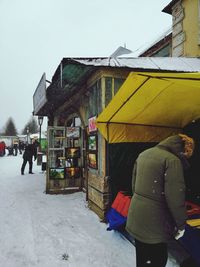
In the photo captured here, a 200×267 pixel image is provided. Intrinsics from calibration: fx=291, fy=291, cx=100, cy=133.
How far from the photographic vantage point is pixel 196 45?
34.1 feet

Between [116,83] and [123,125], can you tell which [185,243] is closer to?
[123,125]

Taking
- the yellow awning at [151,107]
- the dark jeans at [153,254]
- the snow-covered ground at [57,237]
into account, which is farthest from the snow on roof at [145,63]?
the dark jeans at [153,254]

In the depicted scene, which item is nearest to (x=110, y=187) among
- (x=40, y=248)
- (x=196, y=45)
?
(x=40, y=248)

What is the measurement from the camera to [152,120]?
5.46 m

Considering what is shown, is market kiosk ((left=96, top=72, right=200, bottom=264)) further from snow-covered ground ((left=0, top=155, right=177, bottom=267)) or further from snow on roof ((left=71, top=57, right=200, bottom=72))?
snow on roof ((left=71, top=57, right=200, bottom=72))

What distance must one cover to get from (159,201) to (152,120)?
115 inches

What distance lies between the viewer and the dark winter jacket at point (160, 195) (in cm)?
261

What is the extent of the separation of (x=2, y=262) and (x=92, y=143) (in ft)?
11.7

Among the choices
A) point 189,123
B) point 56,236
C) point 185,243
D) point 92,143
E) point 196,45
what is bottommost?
point 56,236

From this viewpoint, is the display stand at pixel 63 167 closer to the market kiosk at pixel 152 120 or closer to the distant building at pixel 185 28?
the market kiosk at pixel 152 120

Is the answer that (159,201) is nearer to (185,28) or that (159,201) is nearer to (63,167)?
(63,167)

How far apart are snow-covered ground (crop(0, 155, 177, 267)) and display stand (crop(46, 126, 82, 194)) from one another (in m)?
0.88

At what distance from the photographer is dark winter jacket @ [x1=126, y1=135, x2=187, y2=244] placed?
8.55 feet

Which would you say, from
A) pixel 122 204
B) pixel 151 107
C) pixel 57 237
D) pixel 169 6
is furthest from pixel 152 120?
pixel 169 6
